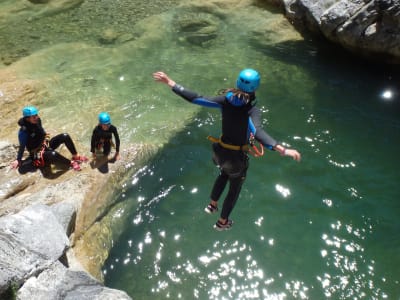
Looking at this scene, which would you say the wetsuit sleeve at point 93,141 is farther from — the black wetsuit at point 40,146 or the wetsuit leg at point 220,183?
the wetsuit leg at point 220,183

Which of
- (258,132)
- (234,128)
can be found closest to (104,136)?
(234,128)

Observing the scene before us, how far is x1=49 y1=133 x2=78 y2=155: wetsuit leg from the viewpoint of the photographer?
8.95 metres

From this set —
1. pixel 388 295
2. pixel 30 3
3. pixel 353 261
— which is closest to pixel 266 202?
pixel 353 261

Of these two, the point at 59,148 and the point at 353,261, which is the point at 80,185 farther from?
the point at 353,261

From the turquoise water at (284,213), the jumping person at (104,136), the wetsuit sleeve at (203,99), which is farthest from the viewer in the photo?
the jumping person at (104,136)

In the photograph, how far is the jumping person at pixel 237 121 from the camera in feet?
17.4

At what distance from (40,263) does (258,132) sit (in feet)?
13.1

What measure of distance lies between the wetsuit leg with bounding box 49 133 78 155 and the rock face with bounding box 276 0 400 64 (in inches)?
335

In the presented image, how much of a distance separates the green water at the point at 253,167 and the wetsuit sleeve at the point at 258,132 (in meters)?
2.93

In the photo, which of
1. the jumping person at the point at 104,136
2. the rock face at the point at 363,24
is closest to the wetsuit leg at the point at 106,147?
the jumping person at the point at 104,136

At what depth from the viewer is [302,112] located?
428 inches

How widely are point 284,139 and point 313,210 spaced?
→ 2.34m

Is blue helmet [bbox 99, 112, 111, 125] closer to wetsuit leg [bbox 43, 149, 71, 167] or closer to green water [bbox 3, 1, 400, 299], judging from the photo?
wetsuit leg [bbox 43, 149, 71, 167]

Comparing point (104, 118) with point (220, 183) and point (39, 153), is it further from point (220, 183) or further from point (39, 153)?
point (220, 183)
